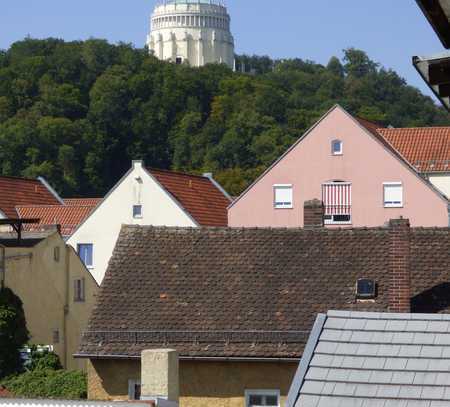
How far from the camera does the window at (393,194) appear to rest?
185ft

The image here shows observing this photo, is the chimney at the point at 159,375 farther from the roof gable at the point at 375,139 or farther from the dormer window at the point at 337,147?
the dormer window at the point at 337,147

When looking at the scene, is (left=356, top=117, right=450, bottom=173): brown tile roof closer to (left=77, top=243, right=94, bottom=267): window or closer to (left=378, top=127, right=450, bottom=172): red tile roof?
(left=378, top=127, right=450, bottom=172): red tile roof

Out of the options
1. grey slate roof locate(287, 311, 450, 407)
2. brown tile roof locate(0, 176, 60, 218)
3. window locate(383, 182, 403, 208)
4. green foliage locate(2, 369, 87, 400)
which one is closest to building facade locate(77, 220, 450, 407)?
green foliage locate(2, 369, 87, 400)

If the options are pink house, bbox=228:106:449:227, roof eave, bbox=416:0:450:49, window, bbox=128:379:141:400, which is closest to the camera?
roof eave, bbox=416:0:450:49

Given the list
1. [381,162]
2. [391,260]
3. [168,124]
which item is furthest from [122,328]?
[168,124]

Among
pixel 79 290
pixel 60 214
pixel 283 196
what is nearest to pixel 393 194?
pixel 283 196

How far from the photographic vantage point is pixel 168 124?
518 feet

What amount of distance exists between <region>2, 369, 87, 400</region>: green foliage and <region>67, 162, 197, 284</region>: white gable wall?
25367 mm

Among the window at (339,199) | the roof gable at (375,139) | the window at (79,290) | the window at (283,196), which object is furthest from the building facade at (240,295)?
the window at (283,196)

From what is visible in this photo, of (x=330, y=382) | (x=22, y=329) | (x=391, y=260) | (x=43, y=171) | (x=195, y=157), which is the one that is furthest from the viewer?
(x=195, y=157)

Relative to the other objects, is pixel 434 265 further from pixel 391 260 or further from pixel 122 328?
pixel 122 328

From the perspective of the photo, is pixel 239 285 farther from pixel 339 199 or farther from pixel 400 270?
pixel 339 199

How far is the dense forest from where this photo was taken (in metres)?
141

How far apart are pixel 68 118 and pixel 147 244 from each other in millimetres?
126249
